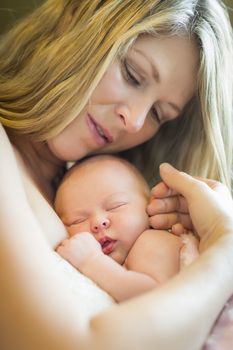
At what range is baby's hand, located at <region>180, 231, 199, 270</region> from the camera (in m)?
0.99

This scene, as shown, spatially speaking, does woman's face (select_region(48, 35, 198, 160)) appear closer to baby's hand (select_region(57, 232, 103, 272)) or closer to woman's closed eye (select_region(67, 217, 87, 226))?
woman's closed eye (select_region(67, 217, 87, 226))

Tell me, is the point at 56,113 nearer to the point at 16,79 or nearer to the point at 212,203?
the point at 16,79

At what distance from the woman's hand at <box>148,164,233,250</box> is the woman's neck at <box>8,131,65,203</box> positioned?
28 cm

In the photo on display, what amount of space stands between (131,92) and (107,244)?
35 centimetres

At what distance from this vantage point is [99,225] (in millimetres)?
1089

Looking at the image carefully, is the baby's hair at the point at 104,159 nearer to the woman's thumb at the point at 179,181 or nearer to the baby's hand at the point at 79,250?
the woman's thumb at the point at 179,181

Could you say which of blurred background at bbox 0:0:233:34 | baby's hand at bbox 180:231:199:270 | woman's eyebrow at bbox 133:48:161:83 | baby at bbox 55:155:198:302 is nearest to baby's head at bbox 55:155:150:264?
baby at bbox 55:155:198:302

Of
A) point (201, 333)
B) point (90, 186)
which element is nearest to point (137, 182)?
point (90, 186)

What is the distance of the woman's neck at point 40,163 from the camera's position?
1261 mm

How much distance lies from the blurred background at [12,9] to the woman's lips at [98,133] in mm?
577

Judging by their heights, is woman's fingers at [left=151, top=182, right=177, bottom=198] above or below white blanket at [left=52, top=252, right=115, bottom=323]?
above

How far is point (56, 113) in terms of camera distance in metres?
1.16

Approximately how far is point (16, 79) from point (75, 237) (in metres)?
0.46

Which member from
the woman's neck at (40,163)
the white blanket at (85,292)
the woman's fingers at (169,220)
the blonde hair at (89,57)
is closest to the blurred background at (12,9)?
the blonde hair at (89,57)
